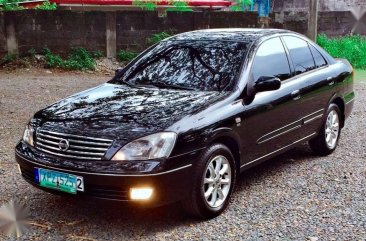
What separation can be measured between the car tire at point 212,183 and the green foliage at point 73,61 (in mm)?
9155

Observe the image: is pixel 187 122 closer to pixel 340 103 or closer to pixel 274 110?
pixel 274 110

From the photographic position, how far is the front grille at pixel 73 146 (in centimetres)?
376

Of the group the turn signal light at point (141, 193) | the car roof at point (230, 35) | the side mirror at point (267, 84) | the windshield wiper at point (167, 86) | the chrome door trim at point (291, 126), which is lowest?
the turn signal light at point (141, 193)

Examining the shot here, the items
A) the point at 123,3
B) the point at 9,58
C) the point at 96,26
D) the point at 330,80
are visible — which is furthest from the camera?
the point at 123,3

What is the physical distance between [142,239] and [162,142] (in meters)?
0.73

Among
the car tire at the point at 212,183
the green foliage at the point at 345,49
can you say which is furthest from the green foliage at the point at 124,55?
the car tire at the point at 212,183

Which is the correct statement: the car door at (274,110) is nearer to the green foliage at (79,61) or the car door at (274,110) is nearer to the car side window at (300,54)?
the car side window at (300,54)

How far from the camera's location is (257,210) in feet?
14.3

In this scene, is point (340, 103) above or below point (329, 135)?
above

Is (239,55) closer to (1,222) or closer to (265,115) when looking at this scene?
(265,115)

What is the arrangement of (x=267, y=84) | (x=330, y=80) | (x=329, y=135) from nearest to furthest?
(x=267, y=84), (x=330, y=80), (x=329, y=135)

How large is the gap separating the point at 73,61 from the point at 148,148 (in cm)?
966

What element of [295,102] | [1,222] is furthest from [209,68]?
[1,222]

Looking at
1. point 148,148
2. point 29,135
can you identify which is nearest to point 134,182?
point 148,148
